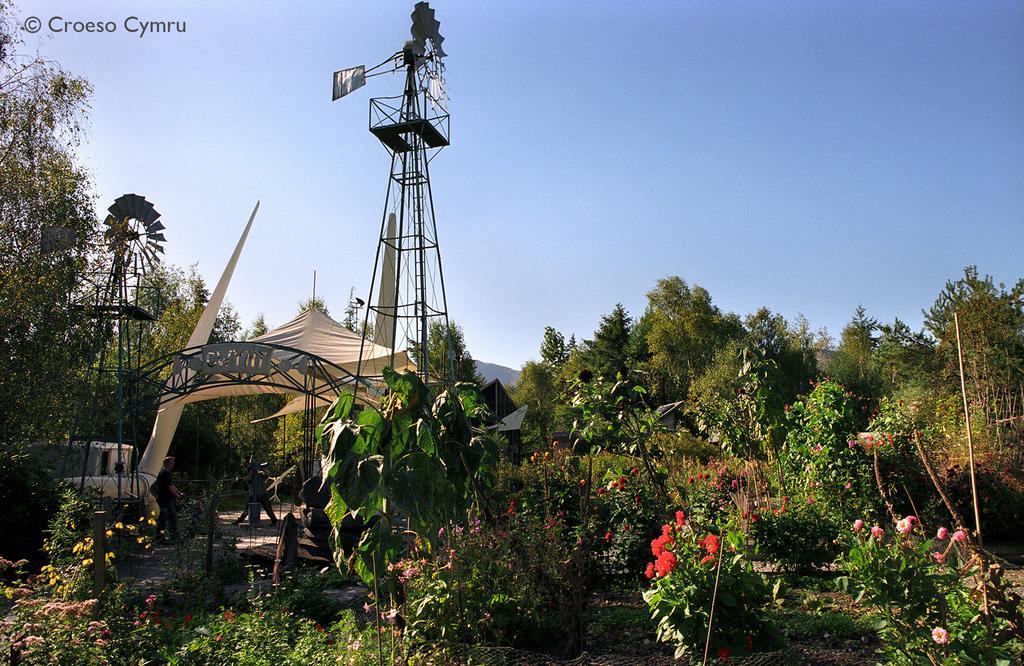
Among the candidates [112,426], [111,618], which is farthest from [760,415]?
[112,426]

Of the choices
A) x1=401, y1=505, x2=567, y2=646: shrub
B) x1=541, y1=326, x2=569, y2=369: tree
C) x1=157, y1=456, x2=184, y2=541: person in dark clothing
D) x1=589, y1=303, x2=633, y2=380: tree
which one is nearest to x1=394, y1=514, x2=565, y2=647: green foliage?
x1=401, y1=505, x2=567, y2=646: shrub

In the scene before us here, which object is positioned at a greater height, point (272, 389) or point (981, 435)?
point (272, 389)

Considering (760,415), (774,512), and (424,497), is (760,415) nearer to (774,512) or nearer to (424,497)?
(774,512)

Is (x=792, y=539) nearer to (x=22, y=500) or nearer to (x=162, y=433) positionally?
(x=22, y=500)

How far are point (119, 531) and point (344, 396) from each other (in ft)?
17.9

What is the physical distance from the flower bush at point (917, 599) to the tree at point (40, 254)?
12.1 m

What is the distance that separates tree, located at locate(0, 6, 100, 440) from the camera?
452 inches

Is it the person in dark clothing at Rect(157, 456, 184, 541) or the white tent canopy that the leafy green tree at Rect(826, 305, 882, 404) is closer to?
the white tent canopy

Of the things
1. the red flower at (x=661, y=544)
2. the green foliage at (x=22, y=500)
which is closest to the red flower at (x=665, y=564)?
the red flower at (x=661, y=544)

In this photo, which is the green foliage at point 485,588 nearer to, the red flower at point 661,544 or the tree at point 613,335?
the red flower at point 661,544

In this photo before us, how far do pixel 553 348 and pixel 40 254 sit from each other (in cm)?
3924

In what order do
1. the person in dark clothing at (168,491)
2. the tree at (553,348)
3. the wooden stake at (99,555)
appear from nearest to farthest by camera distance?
the wooden stake at (99,555) < the person in dark clothing at (168,491) < the tree at (553,348)

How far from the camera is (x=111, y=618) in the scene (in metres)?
4.78

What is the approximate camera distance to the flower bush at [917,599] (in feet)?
11.7
